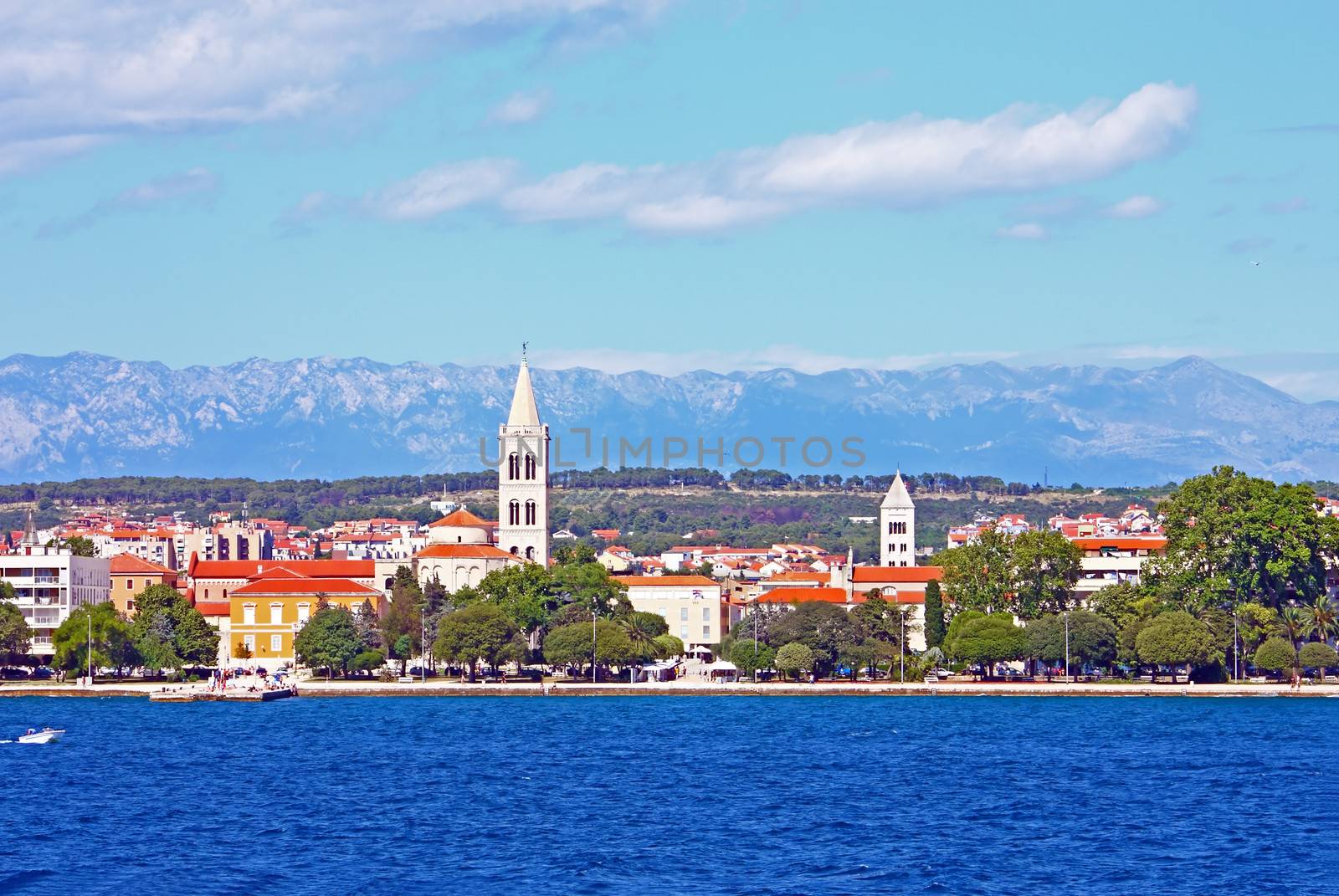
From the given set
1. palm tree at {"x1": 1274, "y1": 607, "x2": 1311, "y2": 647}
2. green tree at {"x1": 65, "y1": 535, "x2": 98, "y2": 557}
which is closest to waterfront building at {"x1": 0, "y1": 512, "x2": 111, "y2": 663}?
green tree at {"x1": 65, "y1": 535, "x2": 98, "y2": 557}

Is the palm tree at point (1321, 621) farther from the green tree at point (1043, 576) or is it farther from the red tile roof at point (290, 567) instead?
the red tile roof at point (290, 567)

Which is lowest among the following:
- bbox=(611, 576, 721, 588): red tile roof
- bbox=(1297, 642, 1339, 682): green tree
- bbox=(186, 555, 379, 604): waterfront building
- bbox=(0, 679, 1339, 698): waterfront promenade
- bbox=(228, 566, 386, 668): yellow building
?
bbox=(0, 679, 1339, 698): waterfront promenade

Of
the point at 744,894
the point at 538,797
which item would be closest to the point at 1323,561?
the point at 538,797

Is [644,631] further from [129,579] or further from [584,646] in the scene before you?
[129,579]

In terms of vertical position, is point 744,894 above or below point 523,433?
below

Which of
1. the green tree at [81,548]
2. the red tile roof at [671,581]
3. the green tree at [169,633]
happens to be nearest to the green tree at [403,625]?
the green tree at [169,633]

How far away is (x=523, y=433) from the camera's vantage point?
114000 mm

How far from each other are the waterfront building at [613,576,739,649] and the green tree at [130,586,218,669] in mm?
27205

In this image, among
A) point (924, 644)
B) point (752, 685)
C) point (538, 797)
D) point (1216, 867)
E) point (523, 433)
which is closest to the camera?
point (1216, 867)

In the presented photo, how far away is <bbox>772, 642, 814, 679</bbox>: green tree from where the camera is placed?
291 ft

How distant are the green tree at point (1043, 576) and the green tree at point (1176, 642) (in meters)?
9.95

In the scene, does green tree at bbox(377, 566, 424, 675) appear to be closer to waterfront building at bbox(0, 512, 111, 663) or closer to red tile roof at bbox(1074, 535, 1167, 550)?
waterfront building at bbox(0, 512, 111, 663)

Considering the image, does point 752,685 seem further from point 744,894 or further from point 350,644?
point 744,894

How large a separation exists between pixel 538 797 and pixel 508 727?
20.5 m
